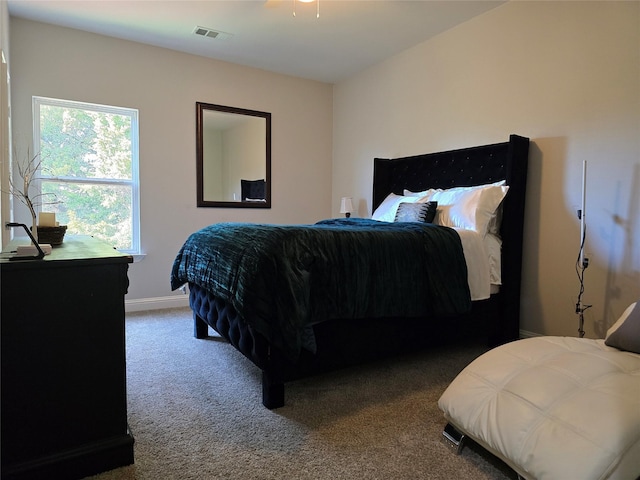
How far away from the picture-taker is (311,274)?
6.73 feet

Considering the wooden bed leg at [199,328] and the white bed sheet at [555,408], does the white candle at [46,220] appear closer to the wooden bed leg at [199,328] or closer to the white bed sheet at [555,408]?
the wooden bed leg at [199,328]

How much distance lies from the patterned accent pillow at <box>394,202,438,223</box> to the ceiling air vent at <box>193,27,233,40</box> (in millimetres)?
2428

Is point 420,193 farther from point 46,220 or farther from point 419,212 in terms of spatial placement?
point 46,220

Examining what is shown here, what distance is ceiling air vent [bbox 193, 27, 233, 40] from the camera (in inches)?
146

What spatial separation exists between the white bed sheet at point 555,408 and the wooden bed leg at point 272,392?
0.81m

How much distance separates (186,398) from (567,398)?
181 centimetres

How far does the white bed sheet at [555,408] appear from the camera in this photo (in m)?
1.22

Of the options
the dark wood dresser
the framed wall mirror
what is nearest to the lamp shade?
the framed wall mirror

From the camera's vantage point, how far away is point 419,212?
3262mm

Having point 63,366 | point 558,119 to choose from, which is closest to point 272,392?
point 63,366

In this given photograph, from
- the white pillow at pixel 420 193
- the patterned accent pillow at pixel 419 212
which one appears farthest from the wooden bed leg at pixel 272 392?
the white pillow at pixel 420 193

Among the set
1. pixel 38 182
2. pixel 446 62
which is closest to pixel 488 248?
pixel 446 62

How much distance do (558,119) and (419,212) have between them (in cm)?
Answer: 122

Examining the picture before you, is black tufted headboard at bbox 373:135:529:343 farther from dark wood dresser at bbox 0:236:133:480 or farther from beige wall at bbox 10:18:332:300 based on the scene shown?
dark wood dresser at bbox 0:236:133:480
